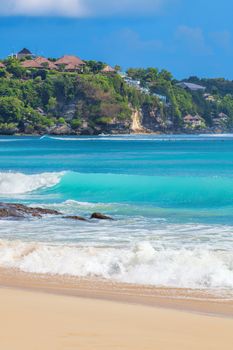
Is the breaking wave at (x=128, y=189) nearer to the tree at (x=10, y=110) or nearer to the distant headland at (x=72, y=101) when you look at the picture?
the tree at (x=10, y=110)

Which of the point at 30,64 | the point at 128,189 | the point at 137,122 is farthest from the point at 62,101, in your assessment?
the point at 128,189

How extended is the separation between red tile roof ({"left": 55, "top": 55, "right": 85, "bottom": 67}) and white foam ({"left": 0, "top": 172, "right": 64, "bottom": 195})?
474ft

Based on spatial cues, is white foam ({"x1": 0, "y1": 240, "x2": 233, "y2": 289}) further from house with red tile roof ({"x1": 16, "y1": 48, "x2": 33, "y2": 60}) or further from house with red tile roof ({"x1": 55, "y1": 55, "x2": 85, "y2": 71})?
house with red tile roof ({"x1": 16, "y1": 48, "x2": 33, "y2": 60})

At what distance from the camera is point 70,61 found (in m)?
176

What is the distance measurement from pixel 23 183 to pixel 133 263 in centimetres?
1978

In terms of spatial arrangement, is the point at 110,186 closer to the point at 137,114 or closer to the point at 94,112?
the point at 94,112

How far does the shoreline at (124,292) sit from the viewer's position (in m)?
8.57

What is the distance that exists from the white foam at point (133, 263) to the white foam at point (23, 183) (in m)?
16.8

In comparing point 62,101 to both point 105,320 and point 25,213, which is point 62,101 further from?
point 105,320

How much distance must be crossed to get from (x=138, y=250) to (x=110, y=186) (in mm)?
18840

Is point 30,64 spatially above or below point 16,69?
above

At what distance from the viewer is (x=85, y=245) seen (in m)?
13.3

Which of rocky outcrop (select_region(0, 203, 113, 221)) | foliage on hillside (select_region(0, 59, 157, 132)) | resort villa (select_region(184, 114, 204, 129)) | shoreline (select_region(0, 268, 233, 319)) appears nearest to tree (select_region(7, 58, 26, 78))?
foliage on hillside (select_region(0, 59, 157, 132))

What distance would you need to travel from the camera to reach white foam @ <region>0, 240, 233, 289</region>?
10.4m
